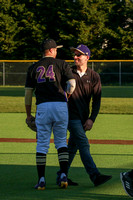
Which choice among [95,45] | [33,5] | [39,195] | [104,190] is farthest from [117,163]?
[33,5]

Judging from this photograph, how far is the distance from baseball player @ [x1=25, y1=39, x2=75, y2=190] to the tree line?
38.2 meters

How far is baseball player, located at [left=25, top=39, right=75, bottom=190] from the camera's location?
20.6 feet

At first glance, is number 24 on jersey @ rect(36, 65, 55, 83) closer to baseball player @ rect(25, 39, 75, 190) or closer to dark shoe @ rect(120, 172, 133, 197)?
baseball player @ rect(25, 39, 75, 190)

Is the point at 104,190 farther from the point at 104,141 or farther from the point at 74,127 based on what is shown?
the point at 104,141

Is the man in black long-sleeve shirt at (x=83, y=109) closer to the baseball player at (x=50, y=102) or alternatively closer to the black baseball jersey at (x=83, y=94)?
the black baseball jersey at (x=83, y=94)

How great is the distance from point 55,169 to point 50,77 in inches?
85.6

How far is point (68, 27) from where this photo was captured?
46.8m

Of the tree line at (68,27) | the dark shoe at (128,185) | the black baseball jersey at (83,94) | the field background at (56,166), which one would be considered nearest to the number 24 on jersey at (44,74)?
the black baseball jersey at (83,94)

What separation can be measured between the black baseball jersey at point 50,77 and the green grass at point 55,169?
1192 millimetres

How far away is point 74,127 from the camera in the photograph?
659 cm

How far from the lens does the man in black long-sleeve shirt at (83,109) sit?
657cm

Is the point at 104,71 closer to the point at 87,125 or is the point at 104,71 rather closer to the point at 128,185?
the point at 87,125

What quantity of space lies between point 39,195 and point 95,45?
4059cm

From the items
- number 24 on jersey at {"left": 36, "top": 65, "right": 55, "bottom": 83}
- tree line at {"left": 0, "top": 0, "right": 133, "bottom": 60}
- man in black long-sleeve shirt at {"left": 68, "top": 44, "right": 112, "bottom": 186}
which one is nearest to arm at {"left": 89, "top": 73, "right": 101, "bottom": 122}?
man in black long-sleeve shirt at {"left": 68, "top": 44, "right": 112, "bottom": 186}
